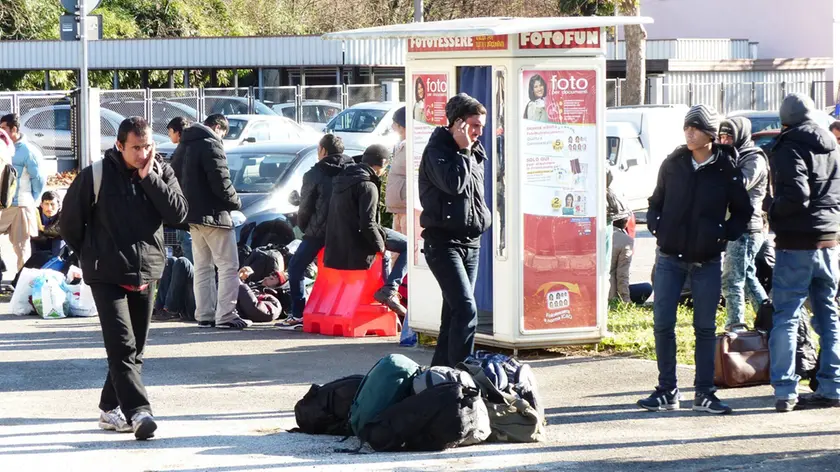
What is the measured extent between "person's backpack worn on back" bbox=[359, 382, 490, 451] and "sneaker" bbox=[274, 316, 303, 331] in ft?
14.4

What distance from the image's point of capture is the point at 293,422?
7.54 meters

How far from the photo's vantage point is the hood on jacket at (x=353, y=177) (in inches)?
415

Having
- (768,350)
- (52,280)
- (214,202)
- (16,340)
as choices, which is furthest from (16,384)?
(768,350)

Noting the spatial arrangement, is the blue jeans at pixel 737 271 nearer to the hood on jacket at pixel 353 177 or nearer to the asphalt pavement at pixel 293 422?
the asphalt pavement at pixel 293 422

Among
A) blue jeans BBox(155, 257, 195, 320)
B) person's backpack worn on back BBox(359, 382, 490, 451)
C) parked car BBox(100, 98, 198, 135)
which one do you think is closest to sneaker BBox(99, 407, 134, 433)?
person's backpack worn on back BBox(359, 382, 490, 451)

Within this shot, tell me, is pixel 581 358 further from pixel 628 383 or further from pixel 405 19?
pixel 405 19

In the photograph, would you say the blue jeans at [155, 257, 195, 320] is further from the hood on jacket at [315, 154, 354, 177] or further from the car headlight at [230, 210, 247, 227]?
the hood on jacket at [315, 154, 354, 177]

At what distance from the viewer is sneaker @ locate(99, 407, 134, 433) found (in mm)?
7168

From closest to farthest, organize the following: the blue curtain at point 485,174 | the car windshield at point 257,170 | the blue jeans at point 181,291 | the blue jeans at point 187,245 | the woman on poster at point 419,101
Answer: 1. the blue curtain at point 485,174
2. the woman on poster at point 419,101
3. the blue jeans at point 181,291
4. the blue jeans at point 187,245
5. the car windshield at point 257,170

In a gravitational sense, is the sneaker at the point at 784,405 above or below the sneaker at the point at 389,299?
below

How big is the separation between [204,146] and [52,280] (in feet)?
8.00

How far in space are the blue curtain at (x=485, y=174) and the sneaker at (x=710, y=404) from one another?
7.16 feet

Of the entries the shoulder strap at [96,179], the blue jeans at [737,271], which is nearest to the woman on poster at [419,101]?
the blue jeans at [737,271]

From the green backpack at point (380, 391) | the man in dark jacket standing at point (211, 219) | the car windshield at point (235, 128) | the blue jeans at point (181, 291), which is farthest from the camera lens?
the car windshield at point (235, 128)
